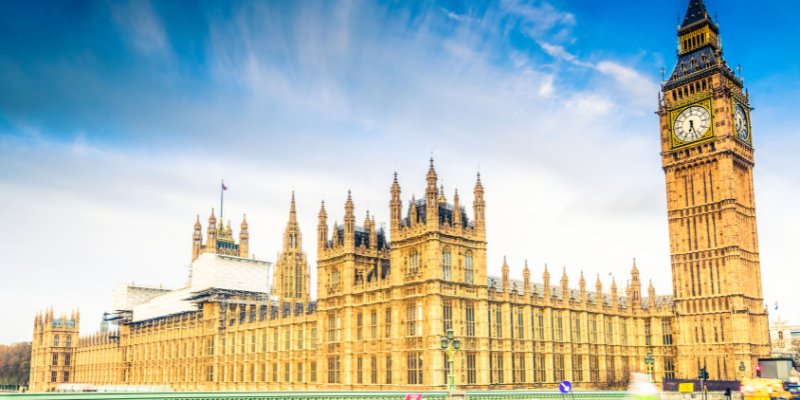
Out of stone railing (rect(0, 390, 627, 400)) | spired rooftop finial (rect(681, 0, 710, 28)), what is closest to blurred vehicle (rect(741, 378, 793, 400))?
stone railing (rect(0, 390, 627, 400))

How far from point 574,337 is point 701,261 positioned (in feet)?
57.6

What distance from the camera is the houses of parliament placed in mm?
65500

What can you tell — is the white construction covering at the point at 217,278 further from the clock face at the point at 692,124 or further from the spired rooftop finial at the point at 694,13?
the spired rooftop finial at the point at 694,13

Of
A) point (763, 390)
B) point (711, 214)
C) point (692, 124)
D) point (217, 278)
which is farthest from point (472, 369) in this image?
point (217, 278)

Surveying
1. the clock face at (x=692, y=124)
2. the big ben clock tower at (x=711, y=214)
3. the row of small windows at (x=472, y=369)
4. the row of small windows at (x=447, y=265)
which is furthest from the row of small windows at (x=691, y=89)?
the row of small windows at (x=447, y=265)

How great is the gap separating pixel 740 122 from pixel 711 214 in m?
11.6

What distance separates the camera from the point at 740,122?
286 ft

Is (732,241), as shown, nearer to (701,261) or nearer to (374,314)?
(701,261)

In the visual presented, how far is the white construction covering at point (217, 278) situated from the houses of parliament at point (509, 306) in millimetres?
651

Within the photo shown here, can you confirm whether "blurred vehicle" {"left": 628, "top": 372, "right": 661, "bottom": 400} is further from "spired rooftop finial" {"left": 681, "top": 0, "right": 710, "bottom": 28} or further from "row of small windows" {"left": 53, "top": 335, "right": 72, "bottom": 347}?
"row of small windows" {"left": 53, "top": 335, "right": 72, "bottom": 347}

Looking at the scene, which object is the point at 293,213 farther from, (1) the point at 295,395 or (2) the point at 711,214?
(1) the point at 295,395

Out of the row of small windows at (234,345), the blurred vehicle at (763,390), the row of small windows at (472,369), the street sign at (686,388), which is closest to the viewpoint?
the blurred vehicle at (763,390)

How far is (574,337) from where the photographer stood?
7894 centimetres

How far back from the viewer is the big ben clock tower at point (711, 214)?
8138cm
